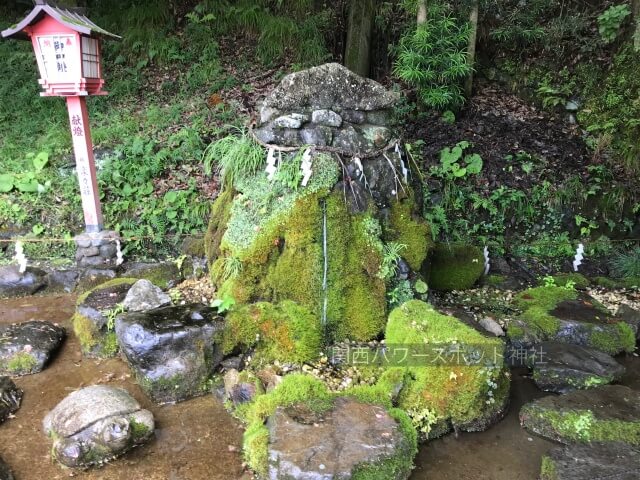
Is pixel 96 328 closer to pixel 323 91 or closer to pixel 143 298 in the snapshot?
pixel 143 298

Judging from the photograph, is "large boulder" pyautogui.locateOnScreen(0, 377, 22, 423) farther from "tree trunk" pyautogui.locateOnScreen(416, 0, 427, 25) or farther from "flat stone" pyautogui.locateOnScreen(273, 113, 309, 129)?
"tree trunk" pyautogui.locateOnScreen(416, 0, 427, 25)

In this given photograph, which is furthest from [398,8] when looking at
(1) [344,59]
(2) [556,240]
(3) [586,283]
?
(3) [586,283]

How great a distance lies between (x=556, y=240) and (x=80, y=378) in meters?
7.41

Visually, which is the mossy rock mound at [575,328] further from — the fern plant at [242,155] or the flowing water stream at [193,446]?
the fern plant at [242,155]

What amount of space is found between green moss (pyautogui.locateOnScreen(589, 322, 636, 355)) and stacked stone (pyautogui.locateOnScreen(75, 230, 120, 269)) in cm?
666

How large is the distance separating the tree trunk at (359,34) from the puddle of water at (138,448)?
7.69 m

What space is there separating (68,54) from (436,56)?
6.03 metres

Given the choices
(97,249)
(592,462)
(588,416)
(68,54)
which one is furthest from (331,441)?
(68,54)

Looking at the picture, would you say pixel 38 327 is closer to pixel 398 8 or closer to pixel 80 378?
pixel 80 378

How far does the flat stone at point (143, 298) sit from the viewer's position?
573 cm

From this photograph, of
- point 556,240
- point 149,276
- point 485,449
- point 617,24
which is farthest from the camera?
point 617,24

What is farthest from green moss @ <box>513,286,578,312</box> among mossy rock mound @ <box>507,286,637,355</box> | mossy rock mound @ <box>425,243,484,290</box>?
mossy rock mound @ <box>425,243,484,290</box>

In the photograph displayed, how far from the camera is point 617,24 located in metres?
9.43

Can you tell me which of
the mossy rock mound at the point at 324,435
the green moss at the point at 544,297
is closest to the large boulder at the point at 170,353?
the mossy rock mound at the point at 324,435
